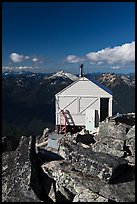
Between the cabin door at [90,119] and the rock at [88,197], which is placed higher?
the cabin door at [90,119]

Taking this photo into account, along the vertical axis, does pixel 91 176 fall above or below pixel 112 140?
below

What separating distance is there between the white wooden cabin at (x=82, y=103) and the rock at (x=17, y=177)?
11.7 meters

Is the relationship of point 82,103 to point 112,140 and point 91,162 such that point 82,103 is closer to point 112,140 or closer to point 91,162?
point 112,140

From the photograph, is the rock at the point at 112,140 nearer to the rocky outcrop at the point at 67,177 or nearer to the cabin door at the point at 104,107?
the rocky outcrop at the point at 67,177

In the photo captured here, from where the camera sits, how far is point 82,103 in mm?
21281

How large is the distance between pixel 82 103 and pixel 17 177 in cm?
1327

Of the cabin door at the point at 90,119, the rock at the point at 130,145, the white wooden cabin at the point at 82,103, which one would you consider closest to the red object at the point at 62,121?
the white wooden cabin at the point at 82,103

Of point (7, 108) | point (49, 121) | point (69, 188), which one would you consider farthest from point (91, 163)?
point (7, 108)

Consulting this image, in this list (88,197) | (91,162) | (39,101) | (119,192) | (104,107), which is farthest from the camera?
(39,101)

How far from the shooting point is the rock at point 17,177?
7.96 metres

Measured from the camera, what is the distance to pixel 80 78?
832 inches

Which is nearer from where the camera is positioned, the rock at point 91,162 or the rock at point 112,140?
the rock at point 91,162

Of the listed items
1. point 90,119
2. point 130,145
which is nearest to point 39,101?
point 90,119

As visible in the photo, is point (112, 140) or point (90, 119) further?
point (90, 119)
